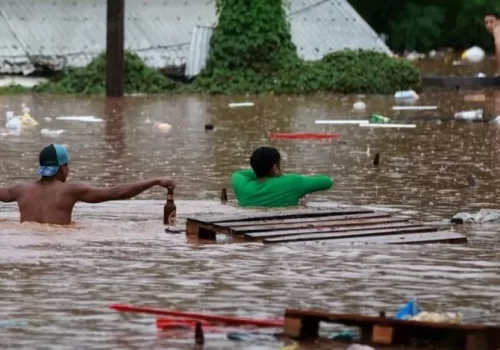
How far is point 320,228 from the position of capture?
10.3 metres

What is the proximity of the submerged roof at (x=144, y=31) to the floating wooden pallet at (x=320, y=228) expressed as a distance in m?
20.1

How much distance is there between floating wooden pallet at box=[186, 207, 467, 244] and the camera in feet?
32.8

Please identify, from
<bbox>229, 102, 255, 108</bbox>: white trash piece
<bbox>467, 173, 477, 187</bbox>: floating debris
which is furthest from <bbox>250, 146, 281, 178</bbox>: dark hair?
<bbox>229, 102, 255, 108</bbox>: white trash piece

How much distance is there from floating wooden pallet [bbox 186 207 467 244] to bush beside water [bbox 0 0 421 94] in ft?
59.7

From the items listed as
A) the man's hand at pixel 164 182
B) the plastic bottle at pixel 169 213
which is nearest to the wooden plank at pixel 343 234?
the man's hand at pixel 164 182

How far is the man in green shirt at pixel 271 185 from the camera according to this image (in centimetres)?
1173

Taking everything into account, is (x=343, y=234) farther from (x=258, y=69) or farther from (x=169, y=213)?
(x=258, y=69)

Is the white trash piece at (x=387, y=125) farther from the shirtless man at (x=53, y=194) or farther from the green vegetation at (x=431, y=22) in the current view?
the green vegetation at (x=431, y=22)

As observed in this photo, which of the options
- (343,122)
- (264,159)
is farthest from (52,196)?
(343,122)

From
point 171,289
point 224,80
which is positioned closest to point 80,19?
point 224,80

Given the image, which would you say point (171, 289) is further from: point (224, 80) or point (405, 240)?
point (224, 80)

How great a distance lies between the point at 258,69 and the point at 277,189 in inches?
733

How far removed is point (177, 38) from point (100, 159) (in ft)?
50.8

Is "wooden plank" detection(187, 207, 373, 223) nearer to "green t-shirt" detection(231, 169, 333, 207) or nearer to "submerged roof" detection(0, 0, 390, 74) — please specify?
"green t-shirt" detection(231, 169, 333, 207)
